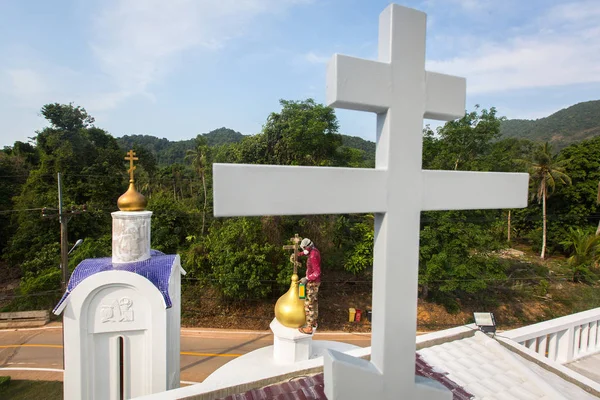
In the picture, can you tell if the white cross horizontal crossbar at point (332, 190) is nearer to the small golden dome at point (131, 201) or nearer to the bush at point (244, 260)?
the small golden dome at point (131, 201)

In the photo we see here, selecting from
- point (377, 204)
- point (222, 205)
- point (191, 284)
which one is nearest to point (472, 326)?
point (377, 204)

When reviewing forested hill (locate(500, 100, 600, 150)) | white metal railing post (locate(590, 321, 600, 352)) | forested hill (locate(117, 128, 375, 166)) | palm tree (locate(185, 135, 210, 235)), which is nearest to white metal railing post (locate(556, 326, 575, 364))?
white metal railing post (locate(590, 321, 600, 352))

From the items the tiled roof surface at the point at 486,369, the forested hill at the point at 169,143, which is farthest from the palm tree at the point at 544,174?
the forested hill at the point at 169,143

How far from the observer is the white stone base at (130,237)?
6934 mm

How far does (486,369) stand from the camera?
3152 mm

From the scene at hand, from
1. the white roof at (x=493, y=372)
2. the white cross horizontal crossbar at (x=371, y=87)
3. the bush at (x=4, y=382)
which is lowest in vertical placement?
the bush at (x=4, y=382)

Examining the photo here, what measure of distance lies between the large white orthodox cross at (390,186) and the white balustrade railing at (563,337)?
2.78 metres

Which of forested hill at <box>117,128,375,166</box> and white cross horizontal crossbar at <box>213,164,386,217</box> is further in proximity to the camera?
forested hill at <box>117,128,375,166</box>

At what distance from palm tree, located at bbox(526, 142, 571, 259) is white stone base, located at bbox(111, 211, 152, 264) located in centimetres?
2460

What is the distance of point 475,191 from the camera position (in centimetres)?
205

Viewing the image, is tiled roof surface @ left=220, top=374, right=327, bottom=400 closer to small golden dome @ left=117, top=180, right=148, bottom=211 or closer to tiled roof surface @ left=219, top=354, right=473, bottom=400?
tiled roof surface @ left=219, top=354, right=473, bottom=400

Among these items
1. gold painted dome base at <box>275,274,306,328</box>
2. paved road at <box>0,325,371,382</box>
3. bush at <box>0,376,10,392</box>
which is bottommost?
paved road at <box>0,325,371,382</box>

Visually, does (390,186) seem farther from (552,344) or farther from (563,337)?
(563,337)

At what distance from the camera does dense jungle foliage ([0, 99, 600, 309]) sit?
15.6m
